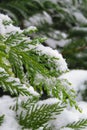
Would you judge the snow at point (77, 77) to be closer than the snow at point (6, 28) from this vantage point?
No

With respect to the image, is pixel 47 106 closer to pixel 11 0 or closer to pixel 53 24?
pixel 11 0

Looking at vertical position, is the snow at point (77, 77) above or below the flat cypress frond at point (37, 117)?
above

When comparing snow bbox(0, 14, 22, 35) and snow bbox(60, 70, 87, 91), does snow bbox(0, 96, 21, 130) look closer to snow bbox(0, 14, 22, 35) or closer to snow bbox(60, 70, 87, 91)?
snow bbox(0, 14, 22, 35)

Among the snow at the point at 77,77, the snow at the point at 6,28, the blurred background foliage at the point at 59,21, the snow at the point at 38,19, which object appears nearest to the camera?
the snow at the point at 6,28

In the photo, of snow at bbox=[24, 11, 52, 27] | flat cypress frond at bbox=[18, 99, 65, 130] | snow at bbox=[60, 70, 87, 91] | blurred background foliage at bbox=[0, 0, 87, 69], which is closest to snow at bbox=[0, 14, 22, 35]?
flat cypress frond at bbox=[18, 99, 65, 130]

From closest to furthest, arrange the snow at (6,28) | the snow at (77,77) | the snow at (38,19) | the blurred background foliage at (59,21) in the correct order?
1. the snow at (6,28)
2. the snow at (77,77)
3. the blurred background foliage at (59,21)
4. the snow at (38,19)

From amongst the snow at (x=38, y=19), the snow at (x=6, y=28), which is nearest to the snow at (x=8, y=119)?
the snow at (x=6, y=28)

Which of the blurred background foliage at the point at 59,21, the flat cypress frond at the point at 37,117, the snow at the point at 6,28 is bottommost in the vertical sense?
the flat cypress frond at the point at 37,117

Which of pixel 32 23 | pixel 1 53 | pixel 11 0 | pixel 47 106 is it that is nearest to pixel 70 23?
pixel 32 23

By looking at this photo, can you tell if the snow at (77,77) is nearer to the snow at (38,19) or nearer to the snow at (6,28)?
the snow at (38,19)
